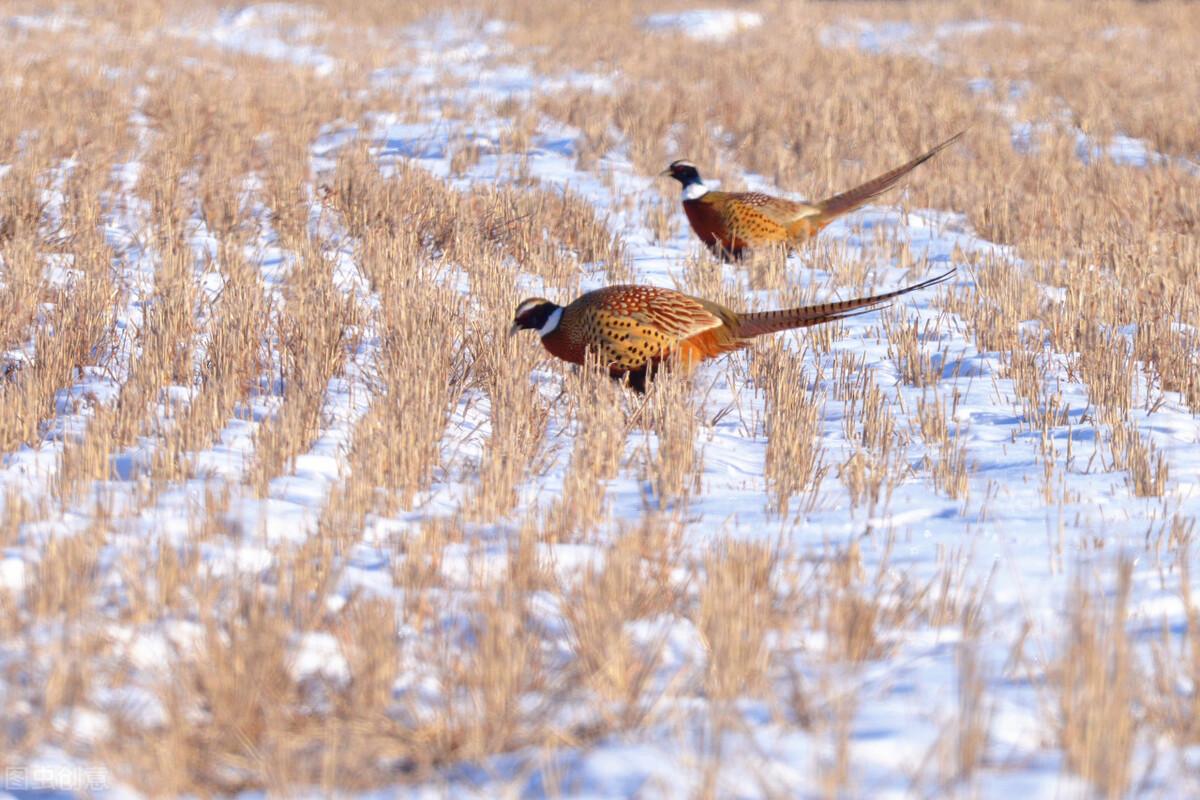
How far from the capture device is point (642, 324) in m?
5.11

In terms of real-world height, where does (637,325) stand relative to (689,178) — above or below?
below

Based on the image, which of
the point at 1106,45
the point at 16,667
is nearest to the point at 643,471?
the point at 16,667

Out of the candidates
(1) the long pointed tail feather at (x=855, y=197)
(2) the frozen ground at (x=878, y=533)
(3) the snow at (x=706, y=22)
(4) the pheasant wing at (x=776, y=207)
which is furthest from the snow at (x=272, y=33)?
(2) the frozen ground at (x=878, y=533)

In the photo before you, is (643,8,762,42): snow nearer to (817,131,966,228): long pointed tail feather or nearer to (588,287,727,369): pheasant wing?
(817,131,966,228): long pointed tail feather

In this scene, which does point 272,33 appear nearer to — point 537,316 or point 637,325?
point 537,316

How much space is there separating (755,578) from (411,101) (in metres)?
10.00

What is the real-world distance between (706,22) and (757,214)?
481 inches

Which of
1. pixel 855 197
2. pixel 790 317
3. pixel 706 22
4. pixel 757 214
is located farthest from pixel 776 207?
pixel 706 22

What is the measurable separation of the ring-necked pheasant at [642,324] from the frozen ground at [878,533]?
29cm

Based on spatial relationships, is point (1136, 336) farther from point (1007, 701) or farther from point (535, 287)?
point (1007, 701)

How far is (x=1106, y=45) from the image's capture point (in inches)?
681

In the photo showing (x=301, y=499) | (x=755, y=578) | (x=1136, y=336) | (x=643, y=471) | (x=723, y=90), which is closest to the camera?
(x=755, y=578)

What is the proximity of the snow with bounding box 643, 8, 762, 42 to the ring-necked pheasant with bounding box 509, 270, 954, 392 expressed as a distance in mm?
13410

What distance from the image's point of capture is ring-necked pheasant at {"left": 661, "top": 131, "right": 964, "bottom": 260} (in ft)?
25.2
